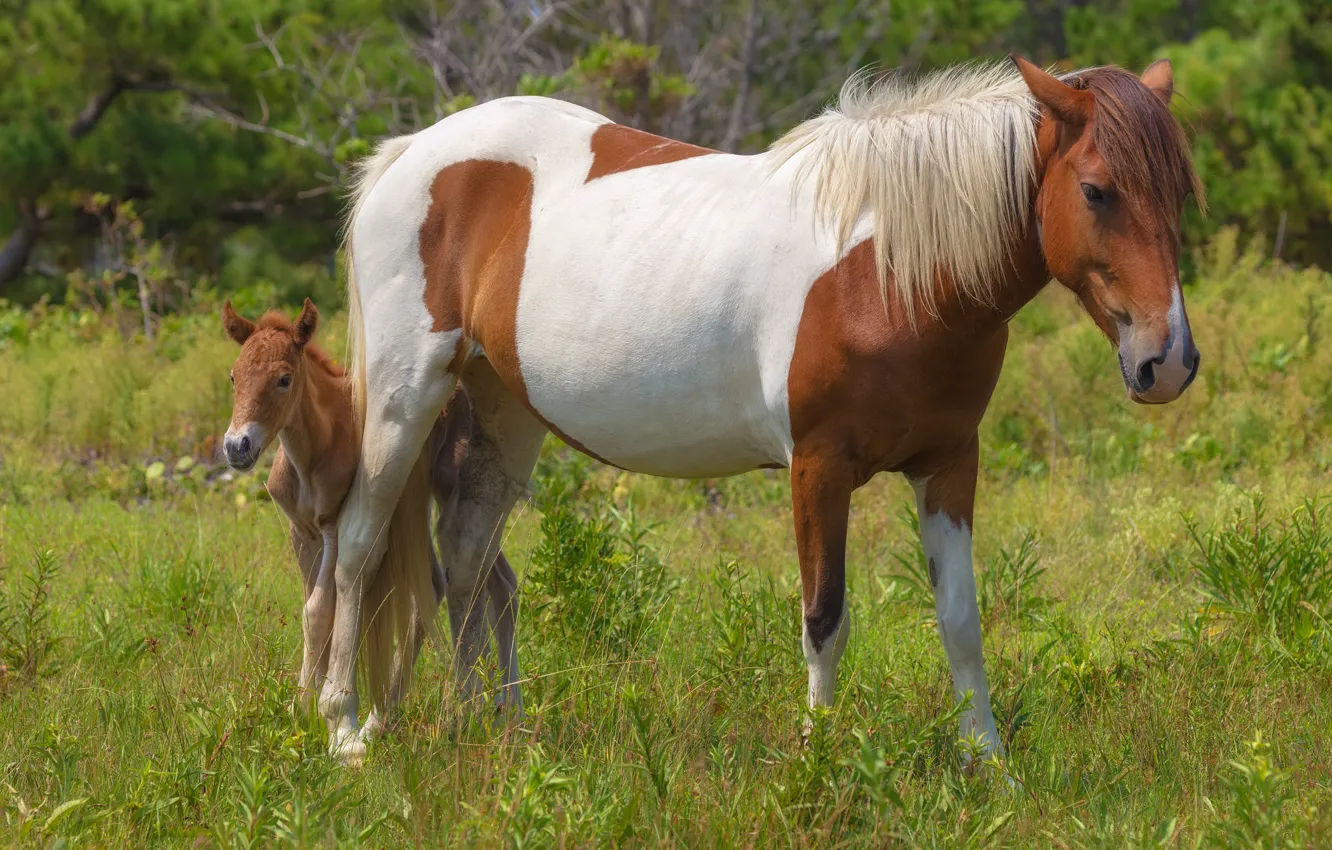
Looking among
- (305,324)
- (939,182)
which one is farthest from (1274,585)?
(305,324)

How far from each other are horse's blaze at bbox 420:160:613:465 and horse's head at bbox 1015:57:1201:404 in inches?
59.0

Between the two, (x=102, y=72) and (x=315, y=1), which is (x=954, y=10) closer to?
(x=315, y=1)

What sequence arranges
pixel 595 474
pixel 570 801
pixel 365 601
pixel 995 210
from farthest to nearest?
pixel 595 474
pixel 365 601
pixel 995 210
pixel 570 801

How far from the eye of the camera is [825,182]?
333 cm

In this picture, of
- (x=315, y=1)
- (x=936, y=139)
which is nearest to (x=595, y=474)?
(x=936, y=139)

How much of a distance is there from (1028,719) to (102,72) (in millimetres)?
11144

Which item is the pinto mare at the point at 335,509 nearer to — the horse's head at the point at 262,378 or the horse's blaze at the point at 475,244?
the horse's head at the point at 262,378

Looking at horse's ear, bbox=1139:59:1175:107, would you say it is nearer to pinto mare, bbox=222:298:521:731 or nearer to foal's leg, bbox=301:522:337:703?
pinto mare, bbox=222:298:521:731

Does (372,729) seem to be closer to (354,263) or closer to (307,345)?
(307,345)

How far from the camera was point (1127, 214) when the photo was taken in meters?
2.86

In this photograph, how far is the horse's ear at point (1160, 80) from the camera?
10.1 feet

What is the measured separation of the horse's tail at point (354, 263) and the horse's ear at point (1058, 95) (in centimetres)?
201

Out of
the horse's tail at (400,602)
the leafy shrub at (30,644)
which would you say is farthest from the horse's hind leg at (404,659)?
the leafy shrub at (30,644)

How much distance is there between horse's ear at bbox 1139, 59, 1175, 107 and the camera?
3.06 metres
